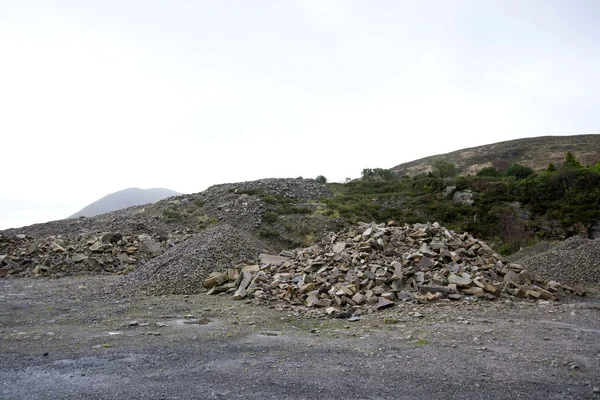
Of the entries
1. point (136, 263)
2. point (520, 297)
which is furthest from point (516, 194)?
point (136, 263)

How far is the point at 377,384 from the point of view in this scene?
430 cm

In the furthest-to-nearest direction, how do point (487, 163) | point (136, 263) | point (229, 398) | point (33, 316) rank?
point (487, 163)
point (136, 263)
point (33, 316)
point (229, 398)

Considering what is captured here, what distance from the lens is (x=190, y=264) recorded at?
11461 millimetres

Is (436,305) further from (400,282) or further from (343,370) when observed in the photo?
(343,370)

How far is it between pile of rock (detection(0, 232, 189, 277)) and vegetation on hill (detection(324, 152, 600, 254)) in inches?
368

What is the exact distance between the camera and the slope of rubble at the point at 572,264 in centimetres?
1070

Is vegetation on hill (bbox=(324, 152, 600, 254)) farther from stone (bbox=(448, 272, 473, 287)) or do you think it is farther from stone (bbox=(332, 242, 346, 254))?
stone (bbox=(448, 272, 473, 287))

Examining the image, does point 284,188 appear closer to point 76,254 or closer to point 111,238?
point 111,238

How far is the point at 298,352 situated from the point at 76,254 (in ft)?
42.3

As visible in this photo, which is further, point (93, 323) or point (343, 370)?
point (93, 323)

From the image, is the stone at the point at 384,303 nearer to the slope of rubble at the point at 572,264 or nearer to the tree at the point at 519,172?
the slope of rubble at the point at 572,264

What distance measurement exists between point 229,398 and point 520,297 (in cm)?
A: 721

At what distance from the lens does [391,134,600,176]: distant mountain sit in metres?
51.3

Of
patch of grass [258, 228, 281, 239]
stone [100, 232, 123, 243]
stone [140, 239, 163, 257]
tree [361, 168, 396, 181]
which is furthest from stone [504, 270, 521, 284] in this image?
tree [361, 168, 396, 181]
